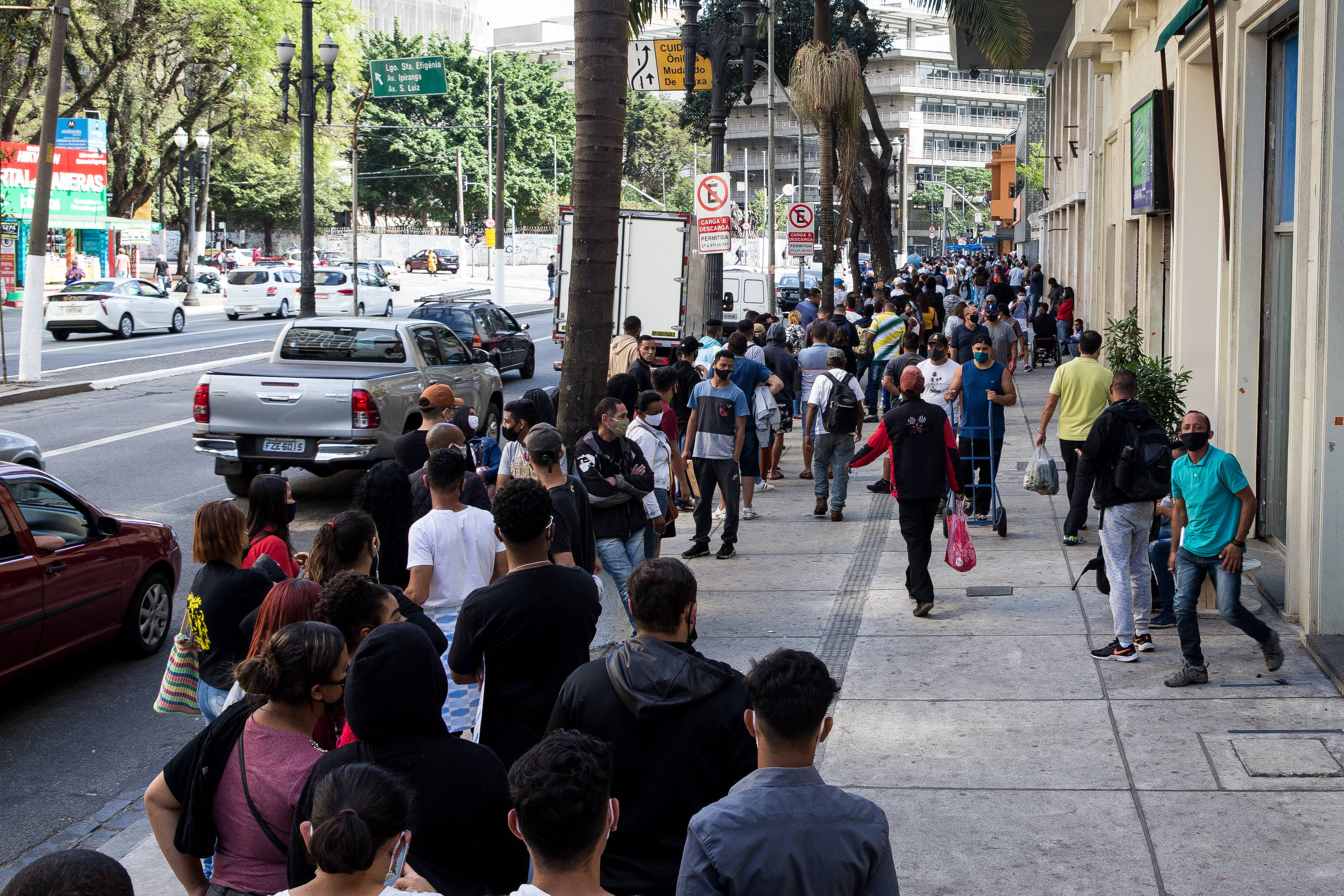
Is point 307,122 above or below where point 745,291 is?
above

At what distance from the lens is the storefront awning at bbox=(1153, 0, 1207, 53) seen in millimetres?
11398

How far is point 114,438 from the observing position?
59.2 ft

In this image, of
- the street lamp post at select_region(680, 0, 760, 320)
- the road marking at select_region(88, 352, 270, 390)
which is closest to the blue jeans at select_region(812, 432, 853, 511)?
the street lamp post at select_region(680, 0, 760, 320)

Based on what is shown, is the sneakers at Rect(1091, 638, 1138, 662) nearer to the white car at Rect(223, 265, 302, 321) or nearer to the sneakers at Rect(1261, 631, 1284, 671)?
the sneakers at Rect(1261, 631, 1284, 671)

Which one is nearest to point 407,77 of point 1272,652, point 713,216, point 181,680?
point 713,216

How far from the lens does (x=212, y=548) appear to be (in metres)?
5.46

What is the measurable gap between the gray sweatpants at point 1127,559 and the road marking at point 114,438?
12.9 meters

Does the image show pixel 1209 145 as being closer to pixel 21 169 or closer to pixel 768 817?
pixel 768 817

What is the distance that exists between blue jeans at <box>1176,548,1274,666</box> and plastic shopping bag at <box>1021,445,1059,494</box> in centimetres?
359

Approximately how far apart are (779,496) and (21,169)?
42.0 metres

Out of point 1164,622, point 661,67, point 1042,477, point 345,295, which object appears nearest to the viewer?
point 1164,622

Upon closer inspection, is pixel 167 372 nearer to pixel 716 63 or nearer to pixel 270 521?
pixel 716 63

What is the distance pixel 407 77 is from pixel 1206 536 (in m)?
23.2

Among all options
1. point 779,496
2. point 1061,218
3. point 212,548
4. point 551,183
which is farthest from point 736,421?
point 551,183
